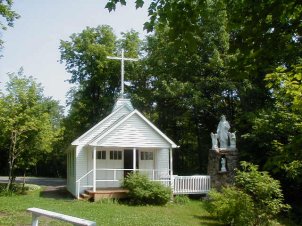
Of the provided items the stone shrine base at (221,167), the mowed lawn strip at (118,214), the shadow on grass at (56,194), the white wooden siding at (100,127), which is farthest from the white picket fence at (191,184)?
the shadow on grass at (56,194)

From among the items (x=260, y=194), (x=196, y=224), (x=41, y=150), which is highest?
(x=41, y=150)

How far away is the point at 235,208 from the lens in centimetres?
1392

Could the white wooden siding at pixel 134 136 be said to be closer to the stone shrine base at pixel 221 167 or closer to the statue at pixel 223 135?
the stone shrine base at pixel 221 167

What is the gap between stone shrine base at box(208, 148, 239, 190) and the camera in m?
21.8

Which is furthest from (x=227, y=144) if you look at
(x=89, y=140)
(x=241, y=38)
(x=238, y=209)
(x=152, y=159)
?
(x=241, y=38)

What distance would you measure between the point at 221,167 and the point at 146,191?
524 centimetres

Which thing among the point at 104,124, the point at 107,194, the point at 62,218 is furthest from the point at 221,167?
the point at 62,218

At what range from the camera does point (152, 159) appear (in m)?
23.5

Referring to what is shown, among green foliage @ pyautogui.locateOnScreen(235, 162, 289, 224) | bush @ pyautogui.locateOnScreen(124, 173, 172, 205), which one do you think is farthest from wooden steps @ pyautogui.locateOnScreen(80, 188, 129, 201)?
green foliage @ pyautogui.locateOnScreen(235, 162, 289, 224)

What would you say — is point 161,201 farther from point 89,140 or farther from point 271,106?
point 271,106

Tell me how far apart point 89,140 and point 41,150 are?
3772mm

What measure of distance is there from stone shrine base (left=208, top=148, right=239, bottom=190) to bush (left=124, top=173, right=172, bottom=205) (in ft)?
12.0

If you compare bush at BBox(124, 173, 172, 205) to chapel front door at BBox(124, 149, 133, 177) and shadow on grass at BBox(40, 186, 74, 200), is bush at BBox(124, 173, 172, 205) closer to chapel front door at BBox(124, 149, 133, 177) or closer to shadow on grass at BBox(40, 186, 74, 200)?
chapel front door at BBox(124, 149, 133, 177)

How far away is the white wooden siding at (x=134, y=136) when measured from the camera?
21.1 m
